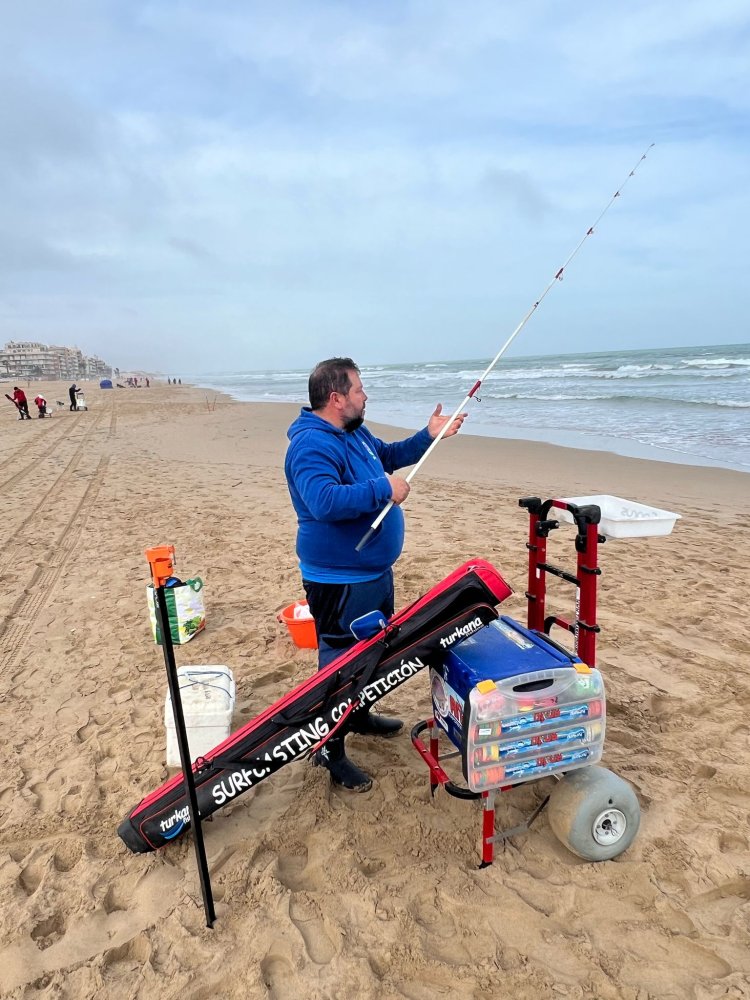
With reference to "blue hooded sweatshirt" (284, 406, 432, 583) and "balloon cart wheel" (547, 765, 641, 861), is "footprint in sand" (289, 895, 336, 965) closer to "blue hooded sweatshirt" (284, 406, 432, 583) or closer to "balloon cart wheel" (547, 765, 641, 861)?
"balloon cart wheel" (547, 765, 641, 861)

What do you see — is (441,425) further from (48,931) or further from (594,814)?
(48,931)

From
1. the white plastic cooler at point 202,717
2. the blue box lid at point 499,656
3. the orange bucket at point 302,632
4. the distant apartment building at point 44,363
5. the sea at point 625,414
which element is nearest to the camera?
the blue box lid at point 499,656

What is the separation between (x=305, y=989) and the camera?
6.00 ft

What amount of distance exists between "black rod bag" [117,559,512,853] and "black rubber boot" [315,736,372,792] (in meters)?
0.44

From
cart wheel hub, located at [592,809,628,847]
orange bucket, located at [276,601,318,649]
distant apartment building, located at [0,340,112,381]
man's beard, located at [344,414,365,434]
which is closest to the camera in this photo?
cart wheel hub, located at [592,809,628,847]

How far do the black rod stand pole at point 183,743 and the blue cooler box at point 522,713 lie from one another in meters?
0.92

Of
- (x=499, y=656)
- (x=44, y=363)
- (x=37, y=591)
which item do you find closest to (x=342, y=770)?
(x=499, y=656)

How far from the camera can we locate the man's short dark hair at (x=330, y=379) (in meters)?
2.49

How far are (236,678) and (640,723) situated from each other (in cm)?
234

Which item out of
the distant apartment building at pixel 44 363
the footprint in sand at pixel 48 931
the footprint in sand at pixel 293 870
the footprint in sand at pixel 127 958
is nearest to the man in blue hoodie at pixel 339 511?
the footprint in sand at pixel 293 870

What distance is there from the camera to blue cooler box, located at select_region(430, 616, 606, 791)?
208 cm

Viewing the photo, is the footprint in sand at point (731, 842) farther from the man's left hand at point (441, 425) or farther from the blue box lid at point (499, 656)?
the man's left hand at point (441, 425)

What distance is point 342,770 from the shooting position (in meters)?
2.74

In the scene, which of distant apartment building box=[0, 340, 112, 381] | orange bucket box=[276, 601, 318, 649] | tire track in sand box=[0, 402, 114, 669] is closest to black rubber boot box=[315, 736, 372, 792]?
orange bucket box=[276, 601, 318, 649]
